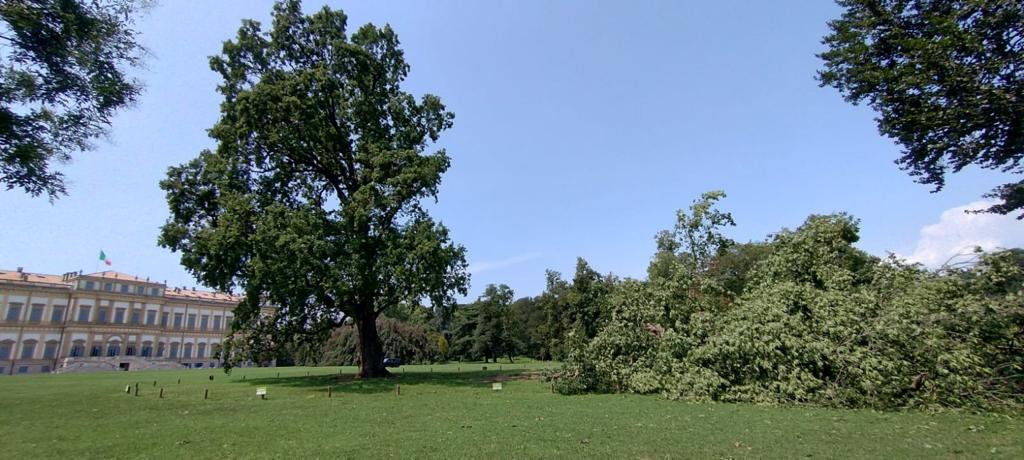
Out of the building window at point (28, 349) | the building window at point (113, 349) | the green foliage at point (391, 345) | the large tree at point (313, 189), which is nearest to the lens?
the large tree at point (313, 189)

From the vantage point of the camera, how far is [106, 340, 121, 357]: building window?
75438 millimetres

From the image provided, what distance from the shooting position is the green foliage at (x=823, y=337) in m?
11.6

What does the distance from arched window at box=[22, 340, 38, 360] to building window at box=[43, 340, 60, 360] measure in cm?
126

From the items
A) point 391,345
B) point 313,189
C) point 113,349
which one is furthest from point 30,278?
point 313,189

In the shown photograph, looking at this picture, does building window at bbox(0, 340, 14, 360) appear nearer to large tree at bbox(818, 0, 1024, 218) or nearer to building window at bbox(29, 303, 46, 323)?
building window at bbox(29, 303, 46, 323)

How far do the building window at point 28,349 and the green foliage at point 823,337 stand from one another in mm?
84795

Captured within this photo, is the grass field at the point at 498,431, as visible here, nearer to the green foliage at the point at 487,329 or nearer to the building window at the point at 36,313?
the green foliage at the point at 487,329

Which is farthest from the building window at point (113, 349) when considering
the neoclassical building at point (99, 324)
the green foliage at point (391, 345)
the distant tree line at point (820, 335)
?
the distant tree line at point (820, 335)

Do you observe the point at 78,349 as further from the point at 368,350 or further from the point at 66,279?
the point at 368,350

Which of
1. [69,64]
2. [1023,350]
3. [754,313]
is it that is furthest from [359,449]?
[1023,350]

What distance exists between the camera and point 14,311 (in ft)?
221

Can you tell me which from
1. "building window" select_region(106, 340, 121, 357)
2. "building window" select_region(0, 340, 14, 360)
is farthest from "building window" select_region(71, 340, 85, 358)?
"building window" select_region(0, 340, 14, 360)

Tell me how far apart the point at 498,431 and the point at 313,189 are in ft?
68.2

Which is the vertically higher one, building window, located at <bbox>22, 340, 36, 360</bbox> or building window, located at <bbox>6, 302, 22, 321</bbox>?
building window, located at <bbox>6, 302, 22, 321</bbox>
